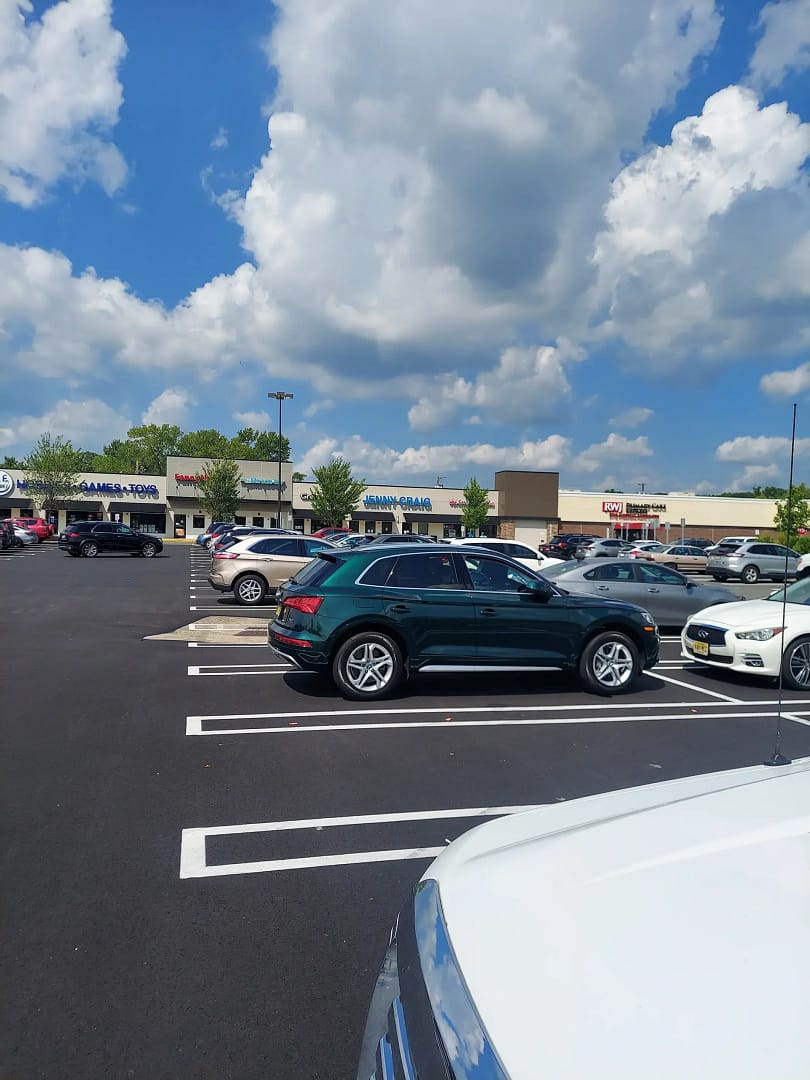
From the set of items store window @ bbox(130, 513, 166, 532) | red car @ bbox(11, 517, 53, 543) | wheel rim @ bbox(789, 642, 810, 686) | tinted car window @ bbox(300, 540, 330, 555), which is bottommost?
wheel rim @ bbox(789, 642, 810, 686)

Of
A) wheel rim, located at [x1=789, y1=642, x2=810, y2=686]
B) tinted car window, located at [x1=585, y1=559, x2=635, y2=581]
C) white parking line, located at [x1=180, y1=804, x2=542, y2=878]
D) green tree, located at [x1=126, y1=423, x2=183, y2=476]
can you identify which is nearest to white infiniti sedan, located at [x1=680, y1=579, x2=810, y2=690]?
wheel rim, located at [x1=789, y1=642, x2=810, y2=686]

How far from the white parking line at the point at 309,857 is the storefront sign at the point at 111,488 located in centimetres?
6619

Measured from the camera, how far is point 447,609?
27.4 ft

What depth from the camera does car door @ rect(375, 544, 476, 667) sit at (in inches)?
324

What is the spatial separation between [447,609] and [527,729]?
1.70 meters

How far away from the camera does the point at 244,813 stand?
4.92m

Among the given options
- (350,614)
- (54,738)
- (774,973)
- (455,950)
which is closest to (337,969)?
(455,950)

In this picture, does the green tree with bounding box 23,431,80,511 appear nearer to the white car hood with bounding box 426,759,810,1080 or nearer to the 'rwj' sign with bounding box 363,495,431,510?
the 'rwj' sign with bounding box 363,495,431,510

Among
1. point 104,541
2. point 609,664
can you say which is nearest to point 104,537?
point 104,541

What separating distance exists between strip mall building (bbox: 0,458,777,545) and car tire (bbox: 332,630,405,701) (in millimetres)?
57239

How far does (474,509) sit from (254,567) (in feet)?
172

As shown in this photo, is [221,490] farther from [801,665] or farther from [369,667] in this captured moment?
[801,665]

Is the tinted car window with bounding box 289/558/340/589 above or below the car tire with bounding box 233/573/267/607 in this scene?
above

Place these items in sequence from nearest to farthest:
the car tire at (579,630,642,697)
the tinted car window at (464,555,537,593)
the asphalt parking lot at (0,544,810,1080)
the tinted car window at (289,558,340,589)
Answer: the asphalt parking lot at (0,544,810,1080) → the tinted car window at (289,558,340,589) → the tinted car window at (464,555,537,593) → the car tire at (579,630,642,697)
